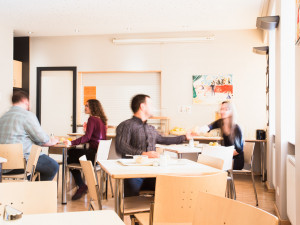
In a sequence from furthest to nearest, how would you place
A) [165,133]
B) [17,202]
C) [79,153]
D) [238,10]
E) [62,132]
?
[62,132] < [165,133] < [238,10] < [79,153] < [17,202]

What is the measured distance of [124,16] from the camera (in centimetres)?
660

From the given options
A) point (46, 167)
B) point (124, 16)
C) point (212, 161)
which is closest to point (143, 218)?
point (212, 161)

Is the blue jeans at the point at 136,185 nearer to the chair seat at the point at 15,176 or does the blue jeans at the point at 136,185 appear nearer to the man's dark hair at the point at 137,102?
the man's dark hair at the point at 137,102

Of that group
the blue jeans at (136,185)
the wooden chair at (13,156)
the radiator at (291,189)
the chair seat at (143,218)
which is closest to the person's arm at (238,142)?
the radiator at (291,189)

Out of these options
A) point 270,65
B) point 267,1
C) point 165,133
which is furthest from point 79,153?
point 267,1

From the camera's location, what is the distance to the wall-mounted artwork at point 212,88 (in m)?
7.49

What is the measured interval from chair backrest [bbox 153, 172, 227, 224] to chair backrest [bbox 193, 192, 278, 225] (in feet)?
2.03

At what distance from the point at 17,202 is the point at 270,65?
4.97 m

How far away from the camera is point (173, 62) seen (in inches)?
304

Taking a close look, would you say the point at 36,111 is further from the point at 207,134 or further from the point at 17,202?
the point at 17,202

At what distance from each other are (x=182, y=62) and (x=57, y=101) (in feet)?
9.74

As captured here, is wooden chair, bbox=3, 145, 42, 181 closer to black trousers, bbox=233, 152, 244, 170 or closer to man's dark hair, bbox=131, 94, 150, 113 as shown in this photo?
man's dark hair, bbox=131, 94, 150, 113

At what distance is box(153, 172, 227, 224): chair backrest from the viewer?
210 centimetres

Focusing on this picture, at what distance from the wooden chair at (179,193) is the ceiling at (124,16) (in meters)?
4.23
